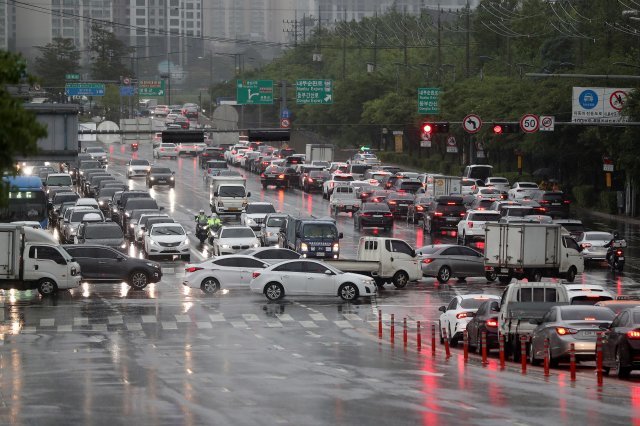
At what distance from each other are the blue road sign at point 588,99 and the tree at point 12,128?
5274cm

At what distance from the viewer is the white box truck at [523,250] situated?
50.4 m

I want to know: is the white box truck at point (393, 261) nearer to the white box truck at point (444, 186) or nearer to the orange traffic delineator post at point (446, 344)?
the orange traffic delineator post at point (446, 344)

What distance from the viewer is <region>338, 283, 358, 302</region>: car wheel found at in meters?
45.9

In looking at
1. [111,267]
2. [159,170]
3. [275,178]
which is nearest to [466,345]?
[111,267]

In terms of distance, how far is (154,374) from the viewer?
29.5 meters

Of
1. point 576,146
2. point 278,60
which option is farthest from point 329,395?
point 278,60

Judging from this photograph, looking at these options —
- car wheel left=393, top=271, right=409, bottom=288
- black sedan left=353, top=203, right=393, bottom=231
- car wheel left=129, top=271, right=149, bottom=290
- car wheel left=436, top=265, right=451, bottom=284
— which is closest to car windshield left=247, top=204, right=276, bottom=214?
black sedan left=353, top=203, right=393, bottom=231

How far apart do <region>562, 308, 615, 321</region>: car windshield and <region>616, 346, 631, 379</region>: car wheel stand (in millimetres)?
1565

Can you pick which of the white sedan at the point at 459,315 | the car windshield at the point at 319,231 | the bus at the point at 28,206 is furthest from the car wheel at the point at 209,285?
the bus at the point at 28,206

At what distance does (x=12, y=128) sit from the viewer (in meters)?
17.2

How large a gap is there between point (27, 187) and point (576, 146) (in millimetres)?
37011

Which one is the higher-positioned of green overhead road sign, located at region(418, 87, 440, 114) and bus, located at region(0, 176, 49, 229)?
green overhead road sign, located at region(418, 87, 440, 114)

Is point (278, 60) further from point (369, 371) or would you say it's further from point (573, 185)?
point (369, 371)

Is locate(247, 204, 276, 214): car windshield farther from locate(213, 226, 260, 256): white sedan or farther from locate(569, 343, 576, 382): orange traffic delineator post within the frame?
locate(569, 343, 576, 382): orange traffic delineator post
